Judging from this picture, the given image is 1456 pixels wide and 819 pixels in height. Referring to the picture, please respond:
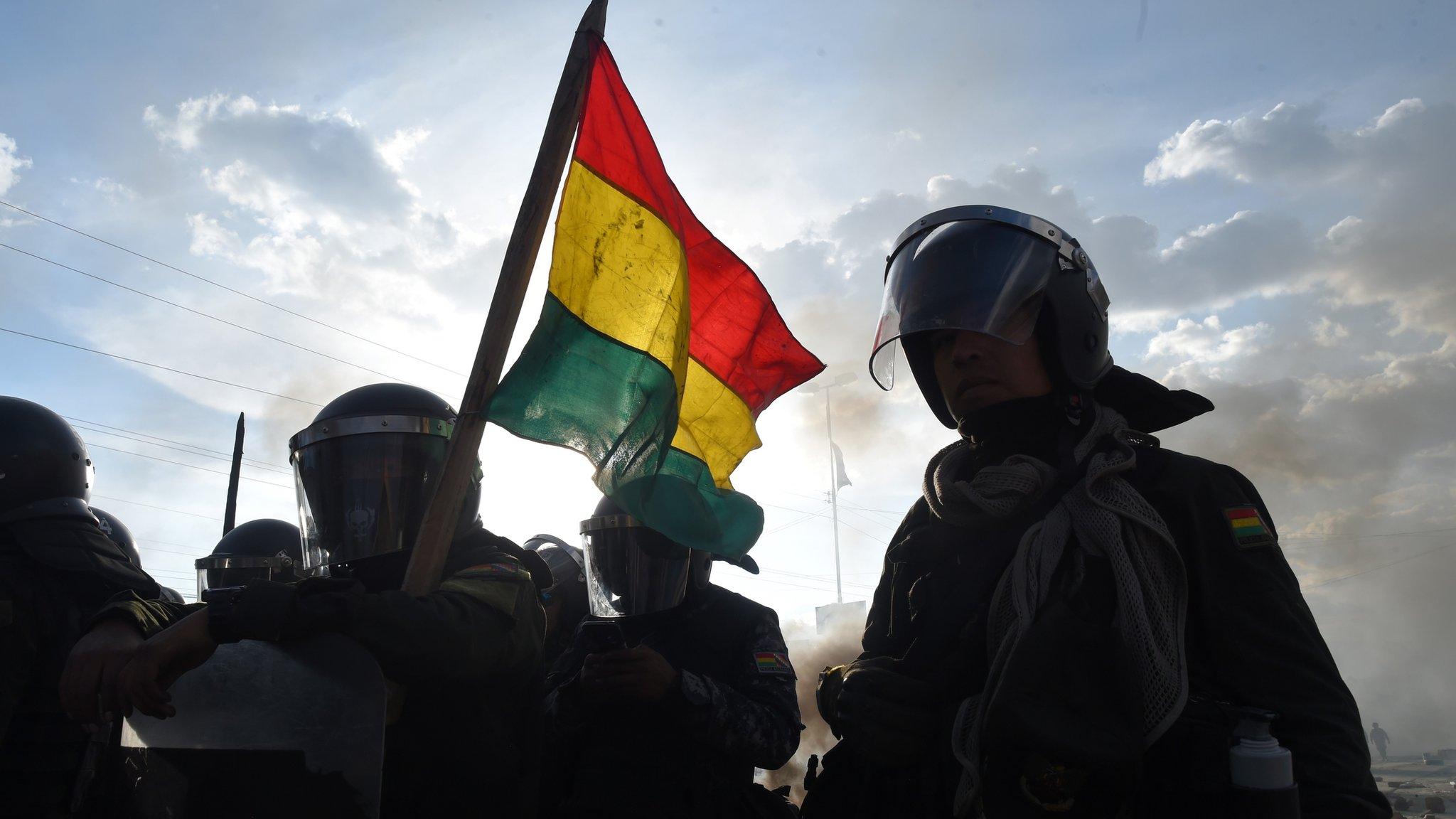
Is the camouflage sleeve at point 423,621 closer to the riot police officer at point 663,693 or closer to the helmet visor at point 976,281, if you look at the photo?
the riot police officer at point 663,693

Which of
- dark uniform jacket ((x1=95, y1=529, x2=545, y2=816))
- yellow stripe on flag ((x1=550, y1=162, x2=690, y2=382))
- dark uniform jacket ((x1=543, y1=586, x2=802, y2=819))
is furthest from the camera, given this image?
dark uniform jacket ((x1=543, y1=586, x2=802, y2=819))

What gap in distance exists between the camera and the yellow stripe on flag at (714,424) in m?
3.48

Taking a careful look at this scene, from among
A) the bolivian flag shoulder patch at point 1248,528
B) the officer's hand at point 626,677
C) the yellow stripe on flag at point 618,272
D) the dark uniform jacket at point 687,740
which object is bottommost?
the dark uniform jacket at point 687,740

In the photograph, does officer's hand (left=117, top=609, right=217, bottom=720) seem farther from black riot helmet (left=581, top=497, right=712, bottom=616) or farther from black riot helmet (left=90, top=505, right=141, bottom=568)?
black riot helmet (left=90, top=505, right=141, bottom=568)

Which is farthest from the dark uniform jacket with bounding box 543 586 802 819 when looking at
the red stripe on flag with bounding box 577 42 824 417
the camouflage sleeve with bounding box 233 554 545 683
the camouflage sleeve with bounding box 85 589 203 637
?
the camouflage sleeve with bounding box 85 589 203 637

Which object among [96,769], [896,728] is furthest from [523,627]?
[96,769]

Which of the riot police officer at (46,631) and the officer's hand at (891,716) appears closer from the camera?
the officer's hand at (891,716)

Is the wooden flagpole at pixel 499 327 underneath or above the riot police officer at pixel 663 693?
above

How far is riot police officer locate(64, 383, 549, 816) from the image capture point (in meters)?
1.96

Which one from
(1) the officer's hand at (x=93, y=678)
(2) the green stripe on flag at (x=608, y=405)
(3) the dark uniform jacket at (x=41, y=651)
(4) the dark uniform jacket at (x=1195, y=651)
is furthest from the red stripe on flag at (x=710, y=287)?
(3) the dark uniform jacket at (x=41, y=651)

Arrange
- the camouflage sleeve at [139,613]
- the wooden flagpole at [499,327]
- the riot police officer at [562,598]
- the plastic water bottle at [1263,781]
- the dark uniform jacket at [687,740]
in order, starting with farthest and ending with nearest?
1. the riot police officer at [562,598]
2. the dark uniform jacket at [687,740]
3. the wooden flagpole at [499,327]
4. the camouflage sleeve at [139,613]
5. the plastic water bottle at [1263,781]

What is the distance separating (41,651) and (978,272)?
11.2 ft

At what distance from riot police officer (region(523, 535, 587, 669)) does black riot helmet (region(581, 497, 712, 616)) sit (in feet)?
2.61

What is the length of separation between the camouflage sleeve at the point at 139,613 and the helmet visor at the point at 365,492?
1.57ft
